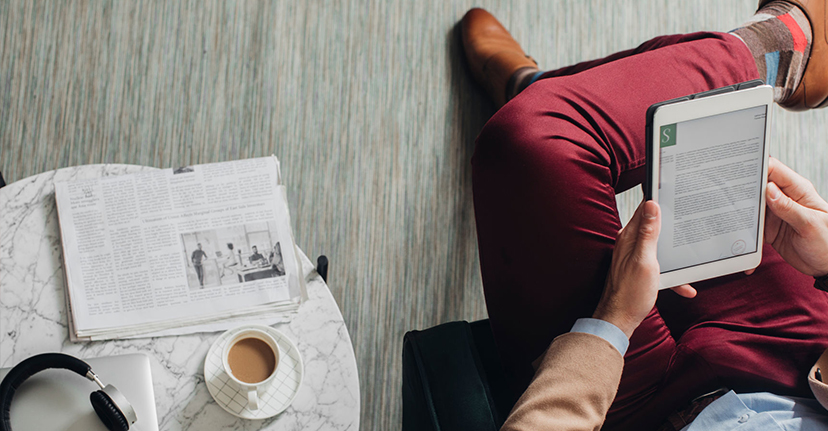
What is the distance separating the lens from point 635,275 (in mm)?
704

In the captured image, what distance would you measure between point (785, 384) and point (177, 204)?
36.2 inches

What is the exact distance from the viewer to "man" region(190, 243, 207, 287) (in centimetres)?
78

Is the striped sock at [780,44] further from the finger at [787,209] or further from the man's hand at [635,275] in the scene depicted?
the man's hand at [635,275]

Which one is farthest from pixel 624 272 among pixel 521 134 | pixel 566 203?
pixel 521 134

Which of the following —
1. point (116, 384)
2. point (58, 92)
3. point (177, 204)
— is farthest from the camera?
point (58, 92)

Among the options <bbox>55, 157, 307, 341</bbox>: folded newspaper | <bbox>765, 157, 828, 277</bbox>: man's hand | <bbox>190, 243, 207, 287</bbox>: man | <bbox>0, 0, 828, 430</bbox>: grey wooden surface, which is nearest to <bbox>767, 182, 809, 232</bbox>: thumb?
<bbox>765, 157, 828, 277</bbox>: man's hand

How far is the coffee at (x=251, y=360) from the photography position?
723 millimetres

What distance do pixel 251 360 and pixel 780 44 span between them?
1.01m

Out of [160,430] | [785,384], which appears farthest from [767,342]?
[160,430]

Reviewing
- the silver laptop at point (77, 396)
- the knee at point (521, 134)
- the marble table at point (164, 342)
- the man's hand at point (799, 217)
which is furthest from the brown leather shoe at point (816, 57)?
the silver laptop at point (77, 396)

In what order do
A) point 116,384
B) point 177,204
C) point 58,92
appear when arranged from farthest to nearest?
1. point 58,92
2. point 177,204
3. point 116,384

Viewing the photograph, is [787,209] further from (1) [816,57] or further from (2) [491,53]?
(2) [491,53]

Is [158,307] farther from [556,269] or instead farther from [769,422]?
[769,422]

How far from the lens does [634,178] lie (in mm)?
839
